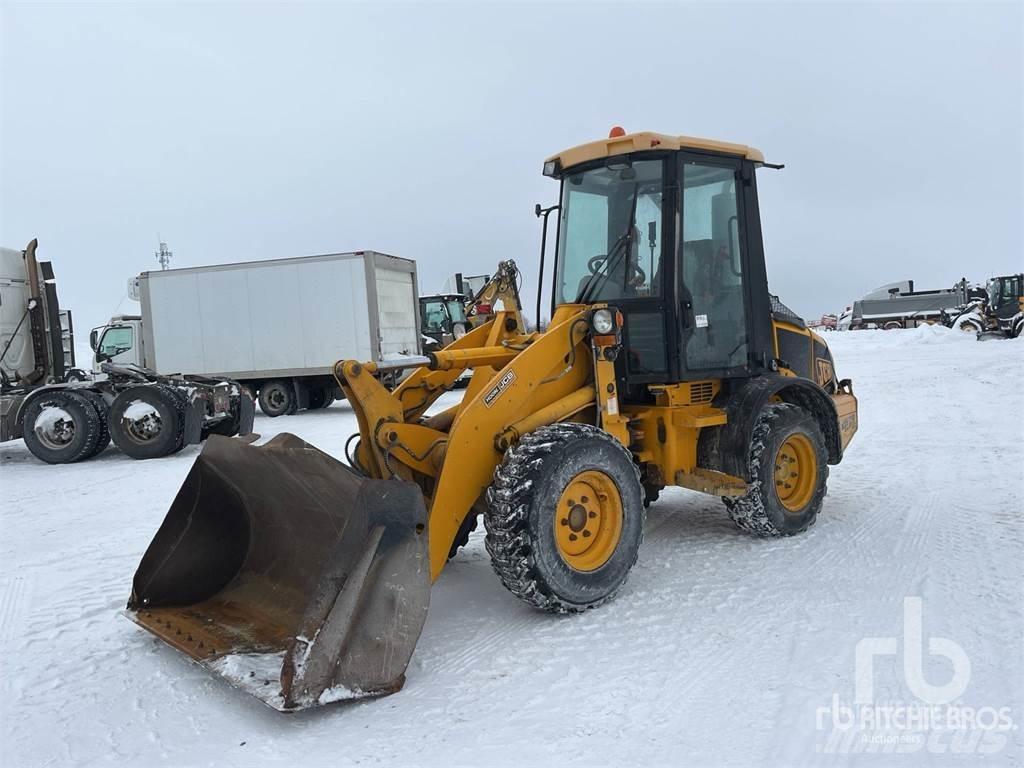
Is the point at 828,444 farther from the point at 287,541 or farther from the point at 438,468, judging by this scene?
the point at 287,541

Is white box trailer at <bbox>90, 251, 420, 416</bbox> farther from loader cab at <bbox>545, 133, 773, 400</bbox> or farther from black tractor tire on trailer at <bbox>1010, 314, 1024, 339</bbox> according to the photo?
black tractor tire on trailer at <bbox>1010, 314, 1024, 339</bbox>

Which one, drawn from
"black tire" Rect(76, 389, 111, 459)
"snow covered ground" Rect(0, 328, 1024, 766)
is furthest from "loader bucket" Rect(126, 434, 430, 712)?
"black tire" Rect(76, 389, 111, 459)

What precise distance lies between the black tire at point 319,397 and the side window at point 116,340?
434 cm

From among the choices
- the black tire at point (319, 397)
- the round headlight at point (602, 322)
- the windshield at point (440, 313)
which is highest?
the windshield at point (440, 313)

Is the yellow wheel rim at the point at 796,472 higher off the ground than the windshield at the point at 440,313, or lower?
lower

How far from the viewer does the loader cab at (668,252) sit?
5.01 m

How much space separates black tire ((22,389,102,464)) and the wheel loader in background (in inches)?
282

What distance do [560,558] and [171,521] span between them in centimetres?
203

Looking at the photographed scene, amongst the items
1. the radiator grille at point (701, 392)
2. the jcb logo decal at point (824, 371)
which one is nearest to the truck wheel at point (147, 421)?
the radiator grille at point (701, 392)

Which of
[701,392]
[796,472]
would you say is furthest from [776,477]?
[701,392]

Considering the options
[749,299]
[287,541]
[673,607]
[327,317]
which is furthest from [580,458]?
[327,317]

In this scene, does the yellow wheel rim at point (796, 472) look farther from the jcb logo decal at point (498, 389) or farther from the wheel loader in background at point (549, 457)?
the jcb logo decal at point (498, 389)

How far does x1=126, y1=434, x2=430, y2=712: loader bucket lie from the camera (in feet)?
10.7

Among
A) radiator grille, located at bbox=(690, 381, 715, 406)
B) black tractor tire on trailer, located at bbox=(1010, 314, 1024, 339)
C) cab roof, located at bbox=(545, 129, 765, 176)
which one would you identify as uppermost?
cab roof, located at bbox=(545, 129, 765, 176)
